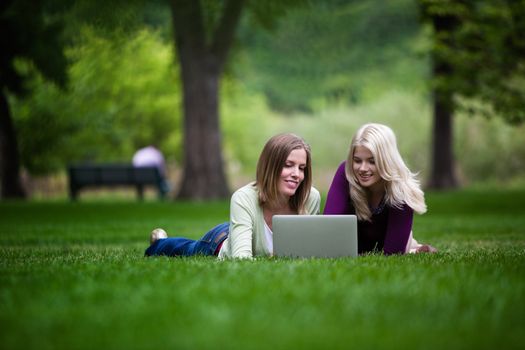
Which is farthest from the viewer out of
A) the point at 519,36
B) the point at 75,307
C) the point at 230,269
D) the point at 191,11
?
the point at 191,11

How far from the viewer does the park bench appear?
81.2ft

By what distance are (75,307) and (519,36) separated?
1374 centimetres

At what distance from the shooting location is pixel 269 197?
6707 millimetres

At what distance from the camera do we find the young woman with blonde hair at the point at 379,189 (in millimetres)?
6789

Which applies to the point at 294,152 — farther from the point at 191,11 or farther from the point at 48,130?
the point at 48,130

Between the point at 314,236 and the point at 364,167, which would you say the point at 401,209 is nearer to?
the point at 364,167

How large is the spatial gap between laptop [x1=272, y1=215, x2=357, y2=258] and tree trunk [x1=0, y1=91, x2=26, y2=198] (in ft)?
61.7

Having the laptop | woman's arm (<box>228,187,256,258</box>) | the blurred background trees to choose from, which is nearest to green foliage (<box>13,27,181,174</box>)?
the blurred background trees

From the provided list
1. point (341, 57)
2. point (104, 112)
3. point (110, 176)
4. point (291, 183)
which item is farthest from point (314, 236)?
point (341, 57)

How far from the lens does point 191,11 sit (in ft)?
65.5

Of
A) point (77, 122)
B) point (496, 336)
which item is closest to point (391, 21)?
point (77, 122)

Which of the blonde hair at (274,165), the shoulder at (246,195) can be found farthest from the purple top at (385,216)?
the shoulder at (246,195)

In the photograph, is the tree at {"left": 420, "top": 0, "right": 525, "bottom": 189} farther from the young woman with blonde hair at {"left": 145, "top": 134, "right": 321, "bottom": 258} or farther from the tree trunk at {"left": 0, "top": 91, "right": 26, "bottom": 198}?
the tree trunk at {"left": 0, "top": 91, "right": 26, "bottom": 198}

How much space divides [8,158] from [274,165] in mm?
19431
